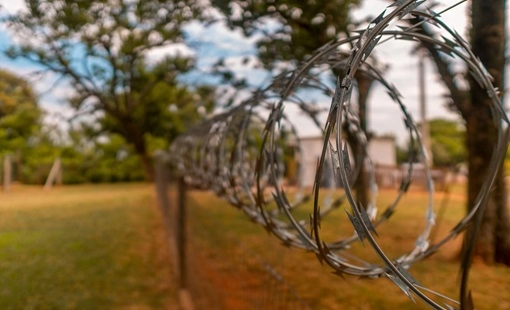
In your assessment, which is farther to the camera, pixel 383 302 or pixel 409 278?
pixel 383 302

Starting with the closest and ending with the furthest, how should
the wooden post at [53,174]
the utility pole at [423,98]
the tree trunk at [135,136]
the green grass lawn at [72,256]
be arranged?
the utility pole at [423,98] → the green grass lawn at [72,256] → the wooden post at [53,174] → the tree trunk at [135,136]

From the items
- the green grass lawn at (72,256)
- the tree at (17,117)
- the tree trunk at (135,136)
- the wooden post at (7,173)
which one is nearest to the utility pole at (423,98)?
the green grass lawn at (72,256)

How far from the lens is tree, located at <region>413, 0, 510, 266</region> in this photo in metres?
1.30

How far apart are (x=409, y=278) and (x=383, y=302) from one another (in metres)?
0.94

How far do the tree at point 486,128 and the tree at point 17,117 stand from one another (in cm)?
174

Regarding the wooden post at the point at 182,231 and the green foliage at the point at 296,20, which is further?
the wooden post at the point at 182,231

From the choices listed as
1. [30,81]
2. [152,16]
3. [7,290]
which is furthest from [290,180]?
[152,16]

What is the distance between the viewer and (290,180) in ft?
6.67

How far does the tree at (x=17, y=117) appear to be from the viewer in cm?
211

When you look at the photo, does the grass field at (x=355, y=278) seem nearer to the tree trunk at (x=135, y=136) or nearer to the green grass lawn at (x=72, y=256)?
the green grass lawn at (x=72, y=256)

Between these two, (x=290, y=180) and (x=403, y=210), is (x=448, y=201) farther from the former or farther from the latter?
(x=290, y=180)

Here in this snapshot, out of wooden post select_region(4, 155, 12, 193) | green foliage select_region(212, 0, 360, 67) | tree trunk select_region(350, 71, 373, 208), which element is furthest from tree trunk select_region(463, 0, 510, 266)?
wooden post select_region(4, 155, 12, 193)

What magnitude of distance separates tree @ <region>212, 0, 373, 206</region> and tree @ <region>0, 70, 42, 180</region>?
1.05 meters

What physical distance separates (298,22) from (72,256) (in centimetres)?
178
